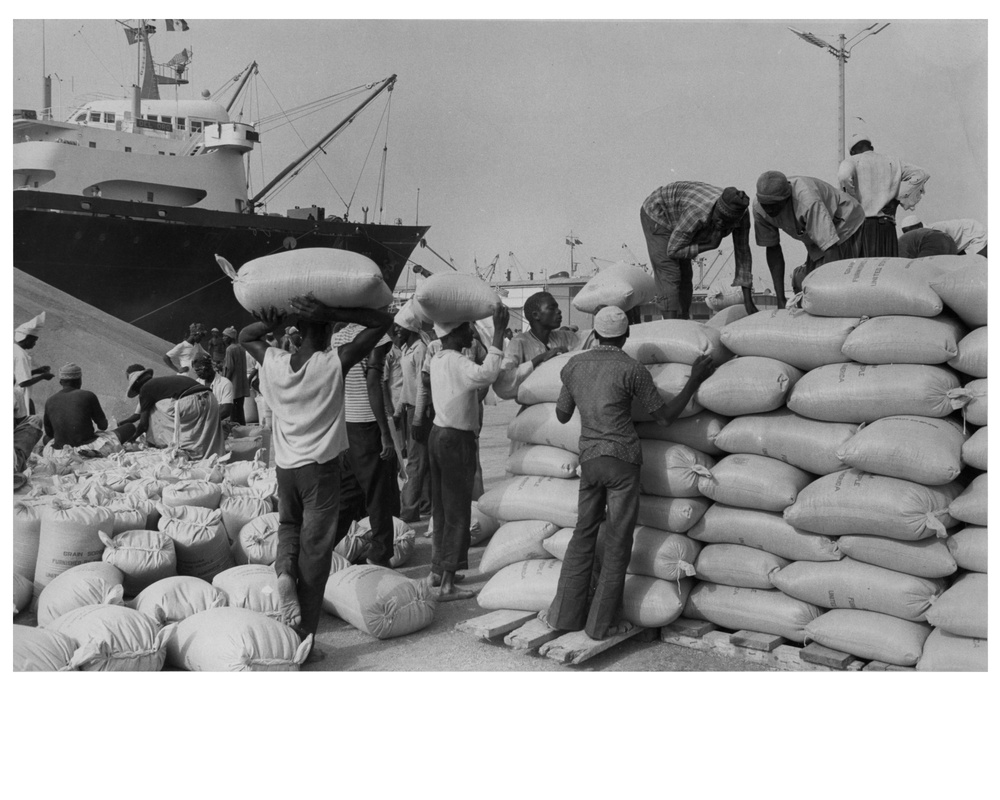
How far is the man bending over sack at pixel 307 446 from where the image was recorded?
3.53 meters

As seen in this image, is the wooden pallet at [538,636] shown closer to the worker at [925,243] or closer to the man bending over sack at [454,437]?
the man bending over sack at [454,437]

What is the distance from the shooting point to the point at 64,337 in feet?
32.7

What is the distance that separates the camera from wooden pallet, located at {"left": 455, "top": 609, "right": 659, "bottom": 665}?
3527mm

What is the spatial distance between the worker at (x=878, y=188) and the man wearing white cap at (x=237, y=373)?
698 centimetres

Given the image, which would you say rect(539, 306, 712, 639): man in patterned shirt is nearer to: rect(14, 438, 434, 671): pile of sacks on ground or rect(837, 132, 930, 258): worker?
rect(14, 438, 434, 671): pile of sacks on ground

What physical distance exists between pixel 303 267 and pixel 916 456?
2651mm

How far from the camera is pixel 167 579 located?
3887 mm

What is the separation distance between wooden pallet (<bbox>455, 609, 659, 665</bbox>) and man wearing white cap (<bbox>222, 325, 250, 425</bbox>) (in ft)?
21.7

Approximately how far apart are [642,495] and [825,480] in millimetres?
816

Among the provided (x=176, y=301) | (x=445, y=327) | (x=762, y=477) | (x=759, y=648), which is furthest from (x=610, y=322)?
(x=176, y=301)

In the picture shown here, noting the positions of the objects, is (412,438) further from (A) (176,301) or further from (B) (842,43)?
(A) (176,301)

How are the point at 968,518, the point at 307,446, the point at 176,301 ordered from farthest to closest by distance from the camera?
the point at 176,301 < the point at 307,446 < the point at 968,518

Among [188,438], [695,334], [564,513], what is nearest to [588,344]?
[695,334]

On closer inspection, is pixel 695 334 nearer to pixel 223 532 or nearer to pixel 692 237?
pixel 692 237
